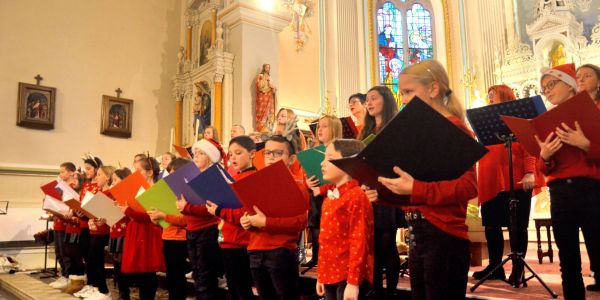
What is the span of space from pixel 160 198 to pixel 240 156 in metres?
0.67

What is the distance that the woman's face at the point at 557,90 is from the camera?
2.52m

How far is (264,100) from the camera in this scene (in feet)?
30.1

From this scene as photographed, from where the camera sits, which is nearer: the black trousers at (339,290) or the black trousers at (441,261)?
the black trousers at (441,261)

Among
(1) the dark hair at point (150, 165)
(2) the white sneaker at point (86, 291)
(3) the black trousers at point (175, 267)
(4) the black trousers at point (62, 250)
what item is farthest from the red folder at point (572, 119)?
(4) the black trousers at point (62, 250)

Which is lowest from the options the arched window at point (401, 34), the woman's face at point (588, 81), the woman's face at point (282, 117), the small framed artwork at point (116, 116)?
the woman's face at point (588, 81)

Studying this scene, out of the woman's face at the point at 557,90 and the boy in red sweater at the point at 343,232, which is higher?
the woman's face at the point at 557,90

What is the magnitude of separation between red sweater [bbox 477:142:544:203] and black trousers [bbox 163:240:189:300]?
2094 mm

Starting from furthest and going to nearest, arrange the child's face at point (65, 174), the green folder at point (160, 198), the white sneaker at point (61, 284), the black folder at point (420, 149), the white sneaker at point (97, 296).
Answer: the child's face at point (65, 174) → the white sneaker at point (61, 284) → the white sneaker at point (97, 296) → the green folder at point (160, 198) → the black folder at point (420, 149)

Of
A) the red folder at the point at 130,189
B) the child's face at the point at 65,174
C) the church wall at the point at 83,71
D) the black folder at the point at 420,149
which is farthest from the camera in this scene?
the church wall at the point at 83,71

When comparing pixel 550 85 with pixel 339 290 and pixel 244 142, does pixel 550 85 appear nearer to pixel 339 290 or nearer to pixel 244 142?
pixel 339 290

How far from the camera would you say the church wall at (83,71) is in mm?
8266

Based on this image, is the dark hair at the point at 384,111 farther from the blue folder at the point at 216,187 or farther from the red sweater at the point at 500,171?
the red sweater at the point at 500,171

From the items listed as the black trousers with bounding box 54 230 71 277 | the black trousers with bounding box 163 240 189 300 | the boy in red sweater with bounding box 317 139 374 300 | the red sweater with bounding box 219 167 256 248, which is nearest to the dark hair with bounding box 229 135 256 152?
the red sweater with bounding box 219 167 256 248

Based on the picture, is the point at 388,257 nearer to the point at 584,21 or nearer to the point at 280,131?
the point at 280,131
